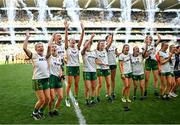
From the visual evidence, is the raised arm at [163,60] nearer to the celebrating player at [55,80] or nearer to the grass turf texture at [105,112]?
the grass turf texture at [105,112]

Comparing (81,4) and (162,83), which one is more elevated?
(81,4)

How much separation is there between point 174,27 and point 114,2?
1173 centimetres

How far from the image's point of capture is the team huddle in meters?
8.98

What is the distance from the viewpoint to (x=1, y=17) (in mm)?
54750

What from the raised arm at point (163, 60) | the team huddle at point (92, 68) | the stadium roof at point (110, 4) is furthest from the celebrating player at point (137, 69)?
the stadium roof at point (110, 4)

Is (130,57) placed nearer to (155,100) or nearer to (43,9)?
(155,100)

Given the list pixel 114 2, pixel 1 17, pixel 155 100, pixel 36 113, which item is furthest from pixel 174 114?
pixel 1 17

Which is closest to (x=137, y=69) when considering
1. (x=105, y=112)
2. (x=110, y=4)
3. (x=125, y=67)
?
(x=125, y=67)

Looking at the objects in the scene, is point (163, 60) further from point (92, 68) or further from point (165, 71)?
point (92, 68)

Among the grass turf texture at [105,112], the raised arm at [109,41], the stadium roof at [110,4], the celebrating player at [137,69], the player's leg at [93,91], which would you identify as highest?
the stadium roof at [110,4]

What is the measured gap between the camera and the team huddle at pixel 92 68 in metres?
8.98

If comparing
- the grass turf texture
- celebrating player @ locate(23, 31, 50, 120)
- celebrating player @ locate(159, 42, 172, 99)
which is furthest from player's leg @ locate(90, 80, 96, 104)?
celebrating player @ locate(159, 42, 172, 99)

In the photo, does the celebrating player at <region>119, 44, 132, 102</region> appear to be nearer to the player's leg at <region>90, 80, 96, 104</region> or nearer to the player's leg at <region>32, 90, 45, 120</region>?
the player's leg at <region>90, 80, 96, 104</region>

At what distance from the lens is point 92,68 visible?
10.6 metres
